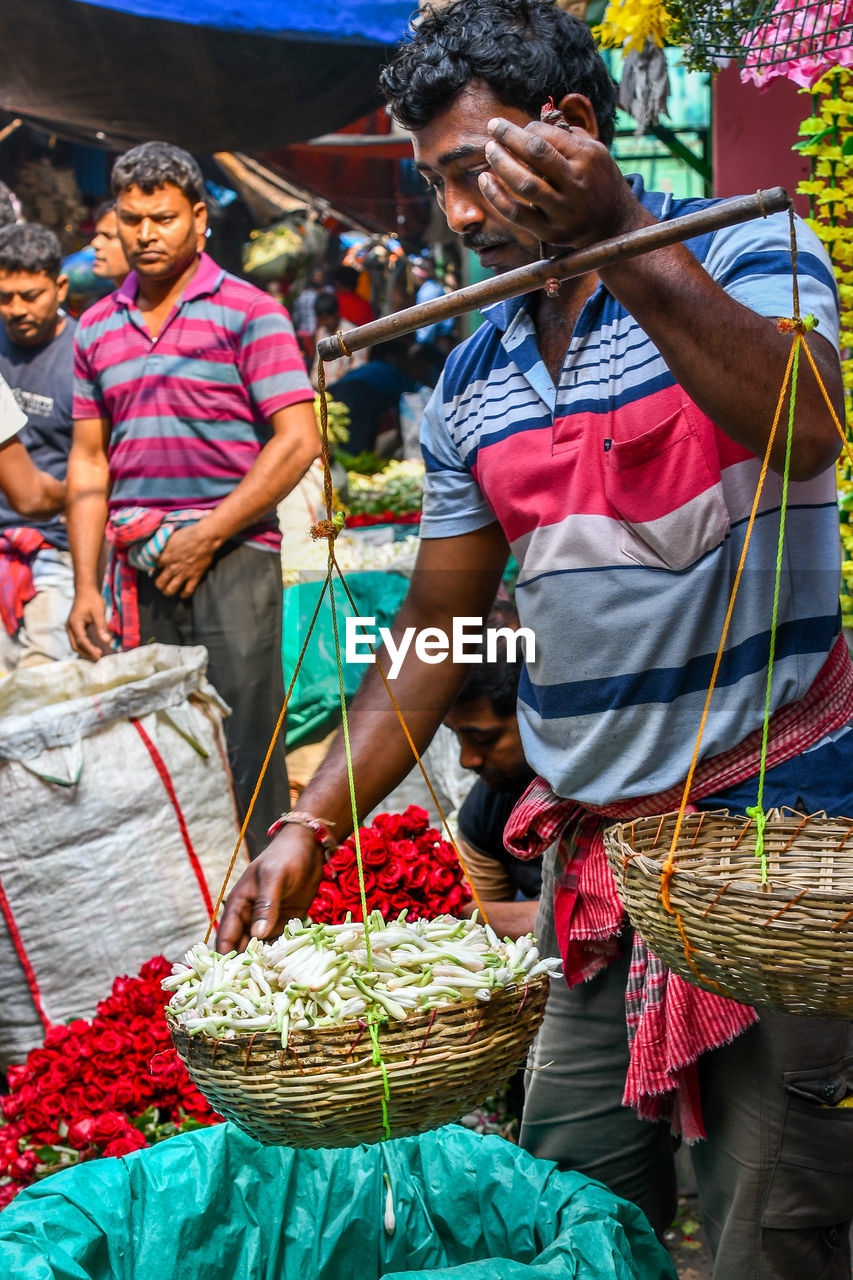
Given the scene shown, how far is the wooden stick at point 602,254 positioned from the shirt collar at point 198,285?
242 cm

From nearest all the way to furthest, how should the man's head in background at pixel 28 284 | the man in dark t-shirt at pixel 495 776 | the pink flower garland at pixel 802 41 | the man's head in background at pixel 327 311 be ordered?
the pink flower garland at pixel 802 41 → the man in dark t-shirt at pixel 495 776 → the man's head in background at pixel 28 284 → the man's head in background at pixel 327 311

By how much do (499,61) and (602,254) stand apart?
621mm

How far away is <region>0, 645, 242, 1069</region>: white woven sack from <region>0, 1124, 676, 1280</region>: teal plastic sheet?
104 centimetres

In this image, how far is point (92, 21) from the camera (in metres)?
4.27

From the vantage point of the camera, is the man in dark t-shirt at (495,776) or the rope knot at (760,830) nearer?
the rope knot at (760,830)

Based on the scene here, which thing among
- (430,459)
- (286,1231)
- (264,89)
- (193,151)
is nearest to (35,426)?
(193,151)

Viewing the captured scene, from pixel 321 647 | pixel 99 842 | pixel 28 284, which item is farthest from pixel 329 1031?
pixel 28 284

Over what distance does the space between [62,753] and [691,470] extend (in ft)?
6.10

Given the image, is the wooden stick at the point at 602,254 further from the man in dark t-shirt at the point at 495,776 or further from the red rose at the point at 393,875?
the red rose at the point at 393,875

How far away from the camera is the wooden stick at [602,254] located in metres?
1.07

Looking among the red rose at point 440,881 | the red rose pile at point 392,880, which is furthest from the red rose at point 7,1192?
the red rose at point 440,881

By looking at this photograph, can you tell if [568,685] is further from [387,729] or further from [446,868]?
[446,868]

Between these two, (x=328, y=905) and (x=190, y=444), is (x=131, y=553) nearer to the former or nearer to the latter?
(x=190, y=444)

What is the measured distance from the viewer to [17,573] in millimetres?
3975
